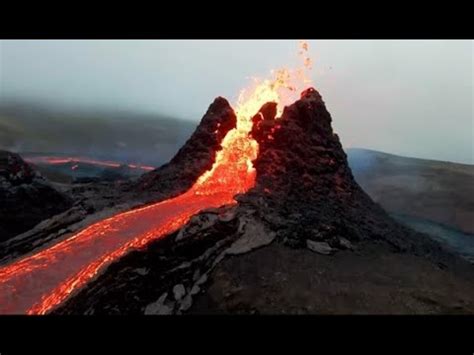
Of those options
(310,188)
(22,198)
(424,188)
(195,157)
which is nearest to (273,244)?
(310,188)

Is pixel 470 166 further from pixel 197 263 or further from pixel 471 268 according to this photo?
pixel 197 263

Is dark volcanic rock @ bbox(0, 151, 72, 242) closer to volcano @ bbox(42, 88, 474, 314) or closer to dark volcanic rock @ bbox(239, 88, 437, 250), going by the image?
volcano @ bbox(42, 88, 474, 314)

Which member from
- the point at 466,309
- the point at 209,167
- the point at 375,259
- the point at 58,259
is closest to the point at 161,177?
the point at 209,167

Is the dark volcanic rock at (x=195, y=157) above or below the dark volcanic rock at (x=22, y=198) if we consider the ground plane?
above

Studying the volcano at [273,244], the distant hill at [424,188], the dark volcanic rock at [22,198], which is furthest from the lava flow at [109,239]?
the distant hill at [424,188]

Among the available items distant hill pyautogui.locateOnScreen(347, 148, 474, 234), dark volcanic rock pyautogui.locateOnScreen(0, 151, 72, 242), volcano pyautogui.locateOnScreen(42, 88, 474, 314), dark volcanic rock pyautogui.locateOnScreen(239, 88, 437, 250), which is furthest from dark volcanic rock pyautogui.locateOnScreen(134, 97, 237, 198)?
distant hill pyautogui.locateOnScreen(347, 148, 474, 234)

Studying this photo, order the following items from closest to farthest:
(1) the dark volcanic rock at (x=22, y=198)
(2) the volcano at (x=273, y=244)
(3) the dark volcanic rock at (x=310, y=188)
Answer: (2) the volcano at (x=273, y=244) < (3) the dark volcanic rock at (x=310, y=188) < (1) the dark volcanic rock at (x=22, y=198)

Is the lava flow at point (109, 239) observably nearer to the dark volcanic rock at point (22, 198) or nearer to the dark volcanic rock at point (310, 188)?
the dark volcanic rock at point (310, 188)

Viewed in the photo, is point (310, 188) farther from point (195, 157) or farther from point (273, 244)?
point (195, 157)
